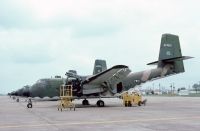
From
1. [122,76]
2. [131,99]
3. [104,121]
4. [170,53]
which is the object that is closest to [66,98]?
[122,76]

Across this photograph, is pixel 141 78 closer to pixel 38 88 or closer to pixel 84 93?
pixel 84 93

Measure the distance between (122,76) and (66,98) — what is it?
6308mm

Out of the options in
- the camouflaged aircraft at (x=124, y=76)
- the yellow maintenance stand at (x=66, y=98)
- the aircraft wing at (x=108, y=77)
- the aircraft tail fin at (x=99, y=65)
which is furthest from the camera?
the aircraft tail fin at (x=99, y=65)

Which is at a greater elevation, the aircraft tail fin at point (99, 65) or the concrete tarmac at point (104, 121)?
the aircraft tail fin at point (99, 65)

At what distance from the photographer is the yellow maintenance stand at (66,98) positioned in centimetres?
2655

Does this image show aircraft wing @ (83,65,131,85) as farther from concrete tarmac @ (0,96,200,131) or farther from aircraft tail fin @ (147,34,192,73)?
concrete tarmac @ (0,96,200,131)

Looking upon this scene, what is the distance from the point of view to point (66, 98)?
1049 inches

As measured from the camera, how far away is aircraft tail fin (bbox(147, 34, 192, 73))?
116 ft

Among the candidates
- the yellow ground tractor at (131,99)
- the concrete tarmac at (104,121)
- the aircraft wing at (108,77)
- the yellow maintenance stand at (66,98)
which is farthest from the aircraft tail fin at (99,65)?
the concrete tarmac at (104,121)

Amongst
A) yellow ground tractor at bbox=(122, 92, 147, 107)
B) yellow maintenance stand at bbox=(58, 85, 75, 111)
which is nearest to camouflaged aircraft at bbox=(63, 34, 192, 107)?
yellow maintenance stand at bbox=(58, 85, 75, 111)

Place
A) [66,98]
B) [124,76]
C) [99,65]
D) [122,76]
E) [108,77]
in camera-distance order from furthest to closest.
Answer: [99,65]
[124,76]
[122,76]
[108,77]
[66,98]

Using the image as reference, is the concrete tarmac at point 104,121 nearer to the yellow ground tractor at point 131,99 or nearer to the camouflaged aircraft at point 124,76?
the camouflaged aircraft at point 124,76

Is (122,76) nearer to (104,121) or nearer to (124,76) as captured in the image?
(124,76)

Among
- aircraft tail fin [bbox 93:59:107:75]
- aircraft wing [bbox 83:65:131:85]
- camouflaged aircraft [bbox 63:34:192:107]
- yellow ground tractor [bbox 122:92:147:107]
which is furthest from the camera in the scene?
aircraft tail fin [bbox 93:59:107:75]
